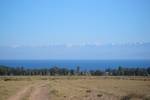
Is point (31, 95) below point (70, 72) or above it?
below

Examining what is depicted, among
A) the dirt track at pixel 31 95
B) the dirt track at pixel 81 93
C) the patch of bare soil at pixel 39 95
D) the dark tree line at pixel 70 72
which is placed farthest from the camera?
the dark tree line at pixel 70 72

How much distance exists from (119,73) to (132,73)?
5.64 meters

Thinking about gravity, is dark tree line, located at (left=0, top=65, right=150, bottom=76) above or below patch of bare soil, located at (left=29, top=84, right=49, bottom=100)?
above

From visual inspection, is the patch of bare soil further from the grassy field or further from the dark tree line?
the dark tree line

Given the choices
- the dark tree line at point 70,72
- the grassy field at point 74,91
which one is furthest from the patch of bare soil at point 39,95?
the dark tree line at point 70,72

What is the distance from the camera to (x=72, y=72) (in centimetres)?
15088

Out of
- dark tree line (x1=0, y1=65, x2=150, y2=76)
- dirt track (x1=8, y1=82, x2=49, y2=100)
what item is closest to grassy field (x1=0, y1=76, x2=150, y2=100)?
dirt track (x1=8, y1=82, x2=49, y2=100)

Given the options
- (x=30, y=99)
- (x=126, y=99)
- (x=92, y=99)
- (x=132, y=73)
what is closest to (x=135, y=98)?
(x=126, y=99)

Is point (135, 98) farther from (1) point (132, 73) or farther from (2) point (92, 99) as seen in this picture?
(1) point (132, 73)

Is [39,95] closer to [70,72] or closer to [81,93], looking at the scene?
[81,93]

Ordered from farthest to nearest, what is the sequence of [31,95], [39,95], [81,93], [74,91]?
[74,91] < [81,93] < [39,95] < [31,95]

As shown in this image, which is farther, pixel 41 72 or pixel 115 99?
pixel 41 72

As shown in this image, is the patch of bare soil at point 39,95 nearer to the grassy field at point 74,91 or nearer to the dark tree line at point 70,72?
the grassy field at point 74,91

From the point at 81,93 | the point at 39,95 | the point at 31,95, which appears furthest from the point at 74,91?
the point at 31,95
